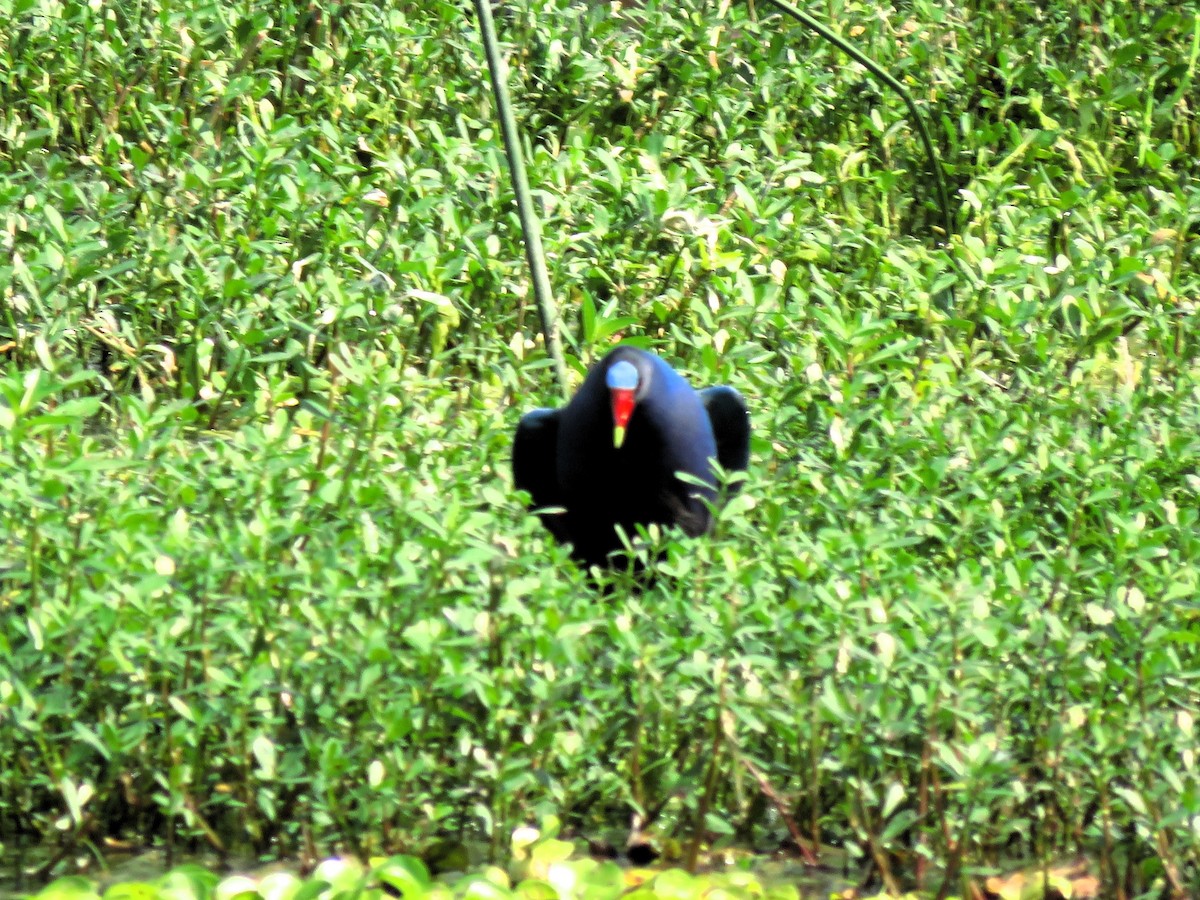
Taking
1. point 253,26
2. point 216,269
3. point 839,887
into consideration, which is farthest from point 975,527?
point 253,26

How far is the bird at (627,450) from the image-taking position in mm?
3963

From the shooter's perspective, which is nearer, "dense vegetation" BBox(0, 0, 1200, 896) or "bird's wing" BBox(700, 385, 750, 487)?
"dense vegetation" BBox(0, 0, 1200, 896)

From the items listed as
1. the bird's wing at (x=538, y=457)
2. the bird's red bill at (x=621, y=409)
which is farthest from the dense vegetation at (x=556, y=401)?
the bird's red bill at (x=621, y=409)

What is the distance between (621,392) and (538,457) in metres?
0.38

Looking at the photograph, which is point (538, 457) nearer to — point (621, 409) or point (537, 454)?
point (537, 454)

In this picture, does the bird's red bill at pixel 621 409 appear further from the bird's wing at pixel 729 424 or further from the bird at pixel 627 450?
the bird's wing at pixel 729 424

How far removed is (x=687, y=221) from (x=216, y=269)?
139 cm

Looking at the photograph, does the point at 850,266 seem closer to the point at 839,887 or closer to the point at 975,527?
the point at 975,527

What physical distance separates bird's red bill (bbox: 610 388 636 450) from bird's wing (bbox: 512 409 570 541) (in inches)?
9.8

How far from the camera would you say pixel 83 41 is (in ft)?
20.4

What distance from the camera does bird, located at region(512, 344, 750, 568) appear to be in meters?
3.96

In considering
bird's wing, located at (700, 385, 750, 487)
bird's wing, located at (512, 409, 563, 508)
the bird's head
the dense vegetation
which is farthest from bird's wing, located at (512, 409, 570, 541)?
bird's wing, located at (700, 385, 750, 487)

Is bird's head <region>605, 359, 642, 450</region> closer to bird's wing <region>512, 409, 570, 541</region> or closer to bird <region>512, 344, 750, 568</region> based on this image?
bird <region>512, 344, 750, 568</region>

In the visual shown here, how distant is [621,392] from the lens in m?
3.89
